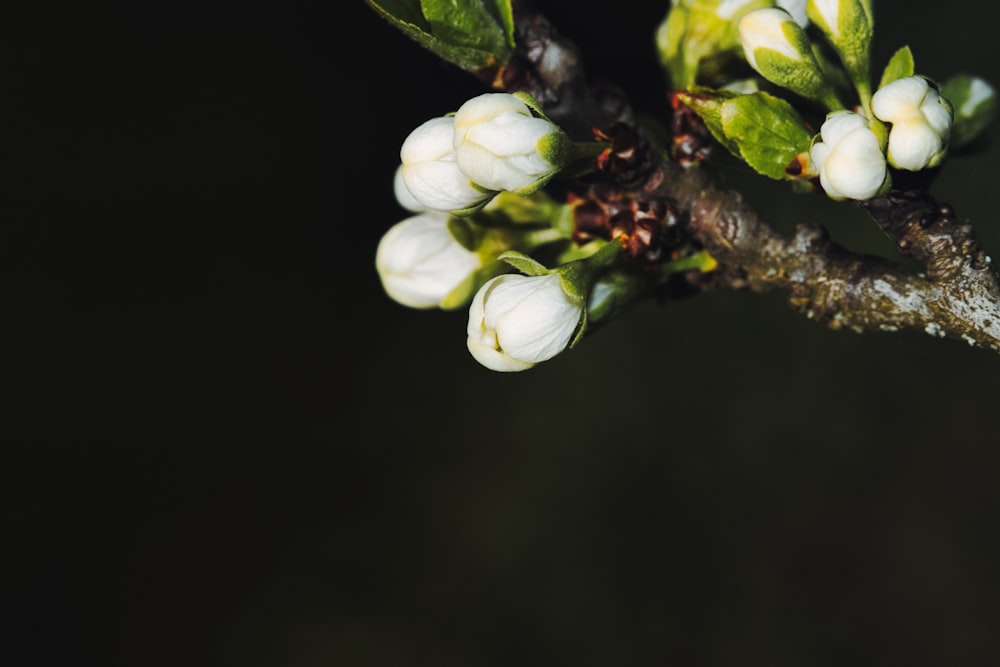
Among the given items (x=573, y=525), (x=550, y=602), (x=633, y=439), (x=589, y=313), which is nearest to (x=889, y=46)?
(x=633, y=439)

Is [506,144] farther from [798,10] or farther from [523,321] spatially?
[798,10]

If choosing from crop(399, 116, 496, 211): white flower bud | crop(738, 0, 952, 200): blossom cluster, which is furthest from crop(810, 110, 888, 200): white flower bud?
crop(399, 116, 496, 211): white flower bud

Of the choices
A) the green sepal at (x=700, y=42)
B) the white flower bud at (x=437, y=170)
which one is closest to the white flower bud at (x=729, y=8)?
the green sepal at (x=700, y=42)

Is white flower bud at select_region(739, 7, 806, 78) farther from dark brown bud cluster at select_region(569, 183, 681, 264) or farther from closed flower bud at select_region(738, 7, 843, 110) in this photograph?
dark brown bud cluster at select_region(569, 183, 681, 264)

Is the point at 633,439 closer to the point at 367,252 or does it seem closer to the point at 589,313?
the point at 367,252

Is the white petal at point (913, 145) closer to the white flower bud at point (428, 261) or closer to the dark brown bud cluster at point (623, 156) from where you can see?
the dark brown bud cluster at point (623, 156)
